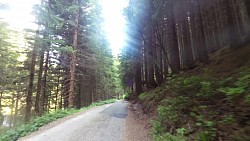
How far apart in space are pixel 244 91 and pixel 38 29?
1454cm

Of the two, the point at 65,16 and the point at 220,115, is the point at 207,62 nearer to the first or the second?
the point at 220,115

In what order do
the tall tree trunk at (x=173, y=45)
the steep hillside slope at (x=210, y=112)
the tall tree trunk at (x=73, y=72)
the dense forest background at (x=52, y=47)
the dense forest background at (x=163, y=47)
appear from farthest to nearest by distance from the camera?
the tall tree trunk at (x=73, y=72)
the dense forest background at (x=52, y=47)
the tall tree trunk at (x=173, y=45)
the dense forest background at (x=163, y=47)
the steep hillside slope at (x=210, y=112)

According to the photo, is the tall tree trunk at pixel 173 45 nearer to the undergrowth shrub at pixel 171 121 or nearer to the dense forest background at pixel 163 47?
the dense forest background at pixel 163 47

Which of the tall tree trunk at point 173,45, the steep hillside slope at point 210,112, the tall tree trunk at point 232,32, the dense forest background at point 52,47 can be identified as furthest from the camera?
the dense forest background at point 52,47

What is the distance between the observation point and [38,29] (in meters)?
15.5

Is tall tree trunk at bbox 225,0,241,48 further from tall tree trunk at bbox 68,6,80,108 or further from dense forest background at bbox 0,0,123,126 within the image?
tall tree trunk at bbox 68,6,80,108

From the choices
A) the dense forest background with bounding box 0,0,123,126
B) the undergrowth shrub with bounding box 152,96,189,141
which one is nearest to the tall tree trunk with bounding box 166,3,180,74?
the undergrowth shrub with bounding box 152,96,189,141

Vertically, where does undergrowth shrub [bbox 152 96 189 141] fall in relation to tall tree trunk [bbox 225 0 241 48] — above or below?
below

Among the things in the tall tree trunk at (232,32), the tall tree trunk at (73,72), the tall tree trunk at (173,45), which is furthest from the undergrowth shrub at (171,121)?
the tall tree trunk at (73,72)

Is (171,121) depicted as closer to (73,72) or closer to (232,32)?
Answer: (232,32)

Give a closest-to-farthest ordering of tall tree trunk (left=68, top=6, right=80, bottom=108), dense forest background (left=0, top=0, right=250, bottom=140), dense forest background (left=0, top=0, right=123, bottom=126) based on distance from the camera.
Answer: dense forest background (left=0, top=0, right=250, bottom=140) < dense forest background (left=0, top=0, right=123, bottom=126) < tall tree trunk (left=68, top=6, right=80, bottom=108)

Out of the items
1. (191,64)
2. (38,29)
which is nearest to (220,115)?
(191,64)

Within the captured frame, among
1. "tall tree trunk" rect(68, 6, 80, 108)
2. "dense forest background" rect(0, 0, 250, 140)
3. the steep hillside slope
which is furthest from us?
"tall tree trunk" rect(68, 6, 80, 108)

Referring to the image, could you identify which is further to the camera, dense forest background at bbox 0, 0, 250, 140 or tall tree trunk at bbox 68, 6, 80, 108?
tall tree trunk at bbox 68, 6, 80, 108
